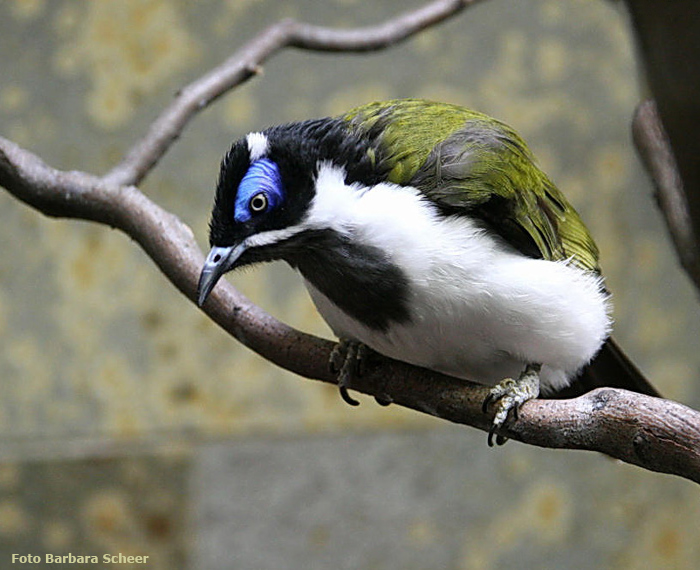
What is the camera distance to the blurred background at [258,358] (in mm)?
1886

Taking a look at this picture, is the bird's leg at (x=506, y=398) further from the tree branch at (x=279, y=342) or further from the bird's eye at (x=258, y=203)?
the bird's eye at (x=258, y=203)

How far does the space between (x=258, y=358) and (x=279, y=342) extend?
3.01 feet

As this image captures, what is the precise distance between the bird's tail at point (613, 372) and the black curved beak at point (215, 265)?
17.9 inches

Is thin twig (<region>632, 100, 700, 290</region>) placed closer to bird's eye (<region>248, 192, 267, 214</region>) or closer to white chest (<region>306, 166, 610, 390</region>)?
white chest (<region>306, 166, 610, 390</region>)

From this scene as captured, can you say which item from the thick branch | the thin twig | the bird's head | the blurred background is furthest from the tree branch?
the blurred background

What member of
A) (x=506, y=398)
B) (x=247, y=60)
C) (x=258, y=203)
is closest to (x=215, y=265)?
(x=258, y=203)

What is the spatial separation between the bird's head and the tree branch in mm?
135

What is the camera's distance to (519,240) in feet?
3.23

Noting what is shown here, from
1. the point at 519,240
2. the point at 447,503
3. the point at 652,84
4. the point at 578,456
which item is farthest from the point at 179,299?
the point at 652,84

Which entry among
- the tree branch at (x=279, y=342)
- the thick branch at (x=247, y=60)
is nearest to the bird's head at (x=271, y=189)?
the tree branch at (x=279, y=342)

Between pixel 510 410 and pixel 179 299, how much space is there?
1.12 meters

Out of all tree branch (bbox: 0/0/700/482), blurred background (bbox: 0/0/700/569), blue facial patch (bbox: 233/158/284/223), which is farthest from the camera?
blurred background (bbox: 0/0/700/569)

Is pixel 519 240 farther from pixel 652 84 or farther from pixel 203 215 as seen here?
pixel 203 215

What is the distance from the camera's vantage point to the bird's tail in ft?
3.74
